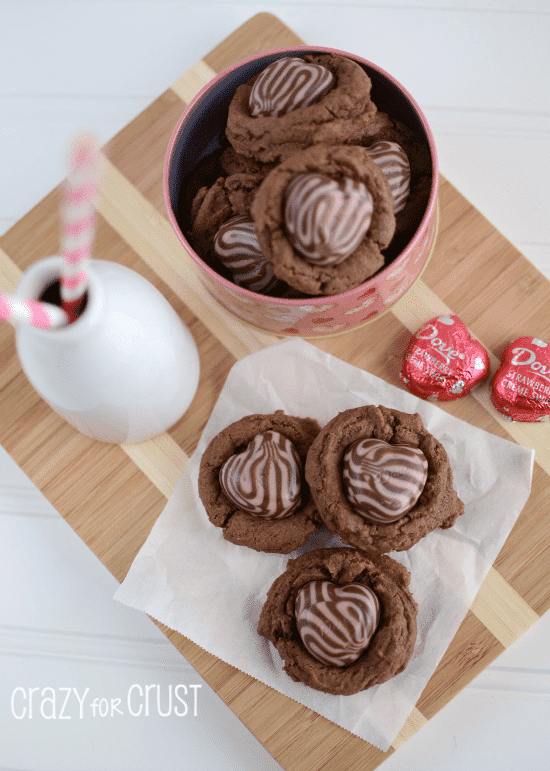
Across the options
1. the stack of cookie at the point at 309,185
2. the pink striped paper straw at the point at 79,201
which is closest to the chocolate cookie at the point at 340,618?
the stack of cookie at the point at 309,185

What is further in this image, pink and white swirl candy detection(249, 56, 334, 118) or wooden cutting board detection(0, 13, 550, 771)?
wooden cutting board detection(0, 13, 550, 771)

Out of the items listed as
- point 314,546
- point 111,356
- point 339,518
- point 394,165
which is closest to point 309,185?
point 394,165

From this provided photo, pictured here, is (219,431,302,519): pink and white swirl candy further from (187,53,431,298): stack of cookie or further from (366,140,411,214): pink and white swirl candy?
(366,140,411,214): pink and white swirl candy

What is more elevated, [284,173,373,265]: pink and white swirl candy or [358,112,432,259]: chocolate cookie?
[284,173,373,265]: pink and white swirl candy

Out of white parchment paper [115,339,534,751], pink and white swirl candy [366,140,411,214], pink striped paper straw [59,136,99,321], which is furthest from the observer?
white parchment paper [115,339,534,751]

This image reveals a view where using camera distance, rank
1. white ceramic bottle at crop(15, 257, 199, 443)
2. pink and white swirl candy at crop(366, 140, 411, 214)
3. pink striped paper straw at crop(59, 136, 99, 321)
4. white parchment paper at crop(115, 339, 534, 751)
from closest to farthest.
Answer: pink striped paper straw at crop(59, 136, 99, 321) < white ceramic bottle at crop(15, 257, 199, 443) < pink and white swirl candy at crop(366, 140, 411, 214) < white parchment paper at crop(115, 339, 534, 751)

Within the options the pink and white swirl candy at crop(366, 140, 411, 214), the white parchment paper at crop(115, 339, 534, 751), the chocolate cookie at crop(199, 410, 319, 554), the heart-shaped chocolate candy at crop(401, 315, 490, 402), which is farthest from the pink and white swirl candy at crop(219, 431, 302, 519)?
the pink and white swirl candy at crop(366, 140, 411, 214)

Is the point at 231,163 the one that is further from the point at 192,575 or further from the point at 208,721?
the point at 208,721

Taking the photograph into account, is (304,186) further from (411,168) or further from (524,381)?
(524,381)
